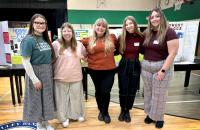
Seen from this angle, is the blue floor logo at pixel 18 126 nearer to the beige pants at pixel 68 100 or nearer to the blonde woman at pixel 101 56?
the beige pants at pixel 68 100

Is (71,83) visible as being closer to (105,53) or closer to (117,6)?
(105,53)

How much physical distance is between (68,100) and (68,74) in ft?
1.32

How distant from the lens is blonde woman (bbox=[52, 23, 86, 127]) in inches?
110

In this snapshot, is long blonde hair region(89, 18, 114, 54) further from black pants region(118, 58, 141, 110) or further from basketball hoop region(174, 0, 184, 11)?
basketball hoop region(174, 0, 184, 11)

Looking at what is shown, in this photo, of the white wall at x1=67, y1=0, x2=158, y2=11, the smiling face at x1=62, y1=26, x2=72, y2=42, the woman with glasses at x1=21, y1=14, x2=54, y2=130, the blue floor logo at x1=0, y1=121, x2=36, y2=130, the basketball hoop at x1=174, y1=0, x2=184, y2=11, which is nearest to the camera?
the woman with glasses at x1=21, y1=14, x2=54, y2=130

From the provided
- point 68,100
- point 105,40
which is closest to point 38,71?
point 68,100

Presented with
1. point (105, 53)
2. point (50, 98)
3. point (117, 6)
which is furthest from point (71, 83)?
point (117, 6)

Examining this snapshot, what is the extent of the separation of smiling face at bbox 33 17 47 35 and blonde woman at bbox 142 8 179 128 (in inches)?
48.7

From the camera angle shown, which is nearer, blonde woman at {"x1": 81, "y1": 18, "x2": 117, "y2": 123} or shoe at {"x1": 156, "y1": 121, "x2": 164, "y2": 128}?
blonde woman at {"x1": 81, "y1": 18, "x2": 117, "y2": 123}

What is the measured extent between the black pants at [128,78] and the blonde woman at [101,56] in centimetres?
13

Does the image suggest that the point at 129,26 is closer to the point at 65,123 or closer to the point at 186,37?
the point at 65,123

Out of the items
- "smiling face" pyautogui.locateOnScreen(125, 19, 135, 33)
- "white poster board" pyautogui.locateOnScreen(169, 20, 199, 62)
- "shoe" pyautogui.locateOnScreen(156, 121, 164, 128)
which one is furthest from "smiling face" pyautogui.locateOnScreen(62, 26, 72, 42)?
"white poster board" pyautogui.locateOnScreen(169, 20, 199, 62)

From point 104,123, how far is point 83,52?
1.03 meters

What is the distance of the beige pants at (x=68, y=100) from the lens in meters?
2.94
